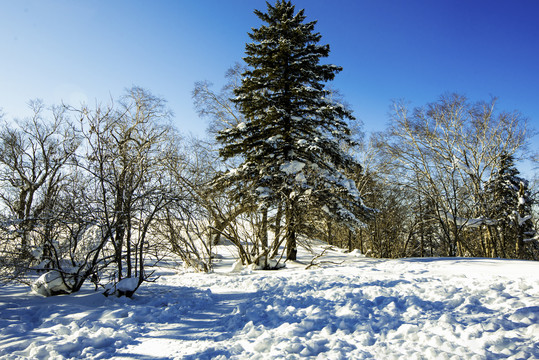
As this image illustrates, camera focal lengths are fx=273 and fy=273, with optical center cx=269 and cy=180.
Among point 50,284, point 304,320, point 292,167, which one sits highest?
point 292,167

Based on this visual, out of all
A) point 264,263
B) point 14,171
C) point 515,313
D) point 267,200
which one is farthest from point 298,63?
point 14,171

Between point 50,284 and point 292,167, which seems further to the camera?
point 292,167

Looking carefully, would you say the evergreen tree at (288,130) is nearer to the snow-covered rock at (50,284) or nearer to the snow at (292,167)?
the snow at (292,167)

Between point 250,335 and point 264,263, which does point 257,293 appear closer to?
point 250,335

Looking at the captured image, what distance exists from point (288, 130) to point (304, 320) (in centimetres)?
866

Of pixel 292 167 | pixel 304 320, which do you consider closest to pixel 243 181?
pixel 292 167

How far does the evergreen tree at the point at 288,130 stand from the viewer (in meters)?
10.3

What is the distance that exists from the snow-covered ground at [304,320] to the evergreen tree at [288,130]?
445 cm

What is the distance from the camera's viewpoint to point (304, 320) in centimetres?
393

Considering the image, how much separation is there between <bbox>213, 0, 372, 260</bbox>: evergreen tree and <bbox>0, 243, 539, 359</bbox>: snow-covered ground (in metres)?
4.45

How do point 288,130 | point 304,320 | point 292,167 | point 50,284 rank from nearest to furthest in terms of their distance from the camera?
point 304,320
point 50,284
point 292,167
point 288,130

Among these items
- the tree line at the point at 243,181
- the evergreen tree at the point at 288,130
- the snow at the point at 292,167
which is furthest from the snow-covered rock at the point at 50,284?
the snow at the point at 292,167

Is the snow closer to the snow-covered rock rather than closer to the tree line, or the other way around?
the tree line

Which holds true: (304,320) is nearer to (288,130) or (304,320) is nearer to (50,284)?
(50,284)
